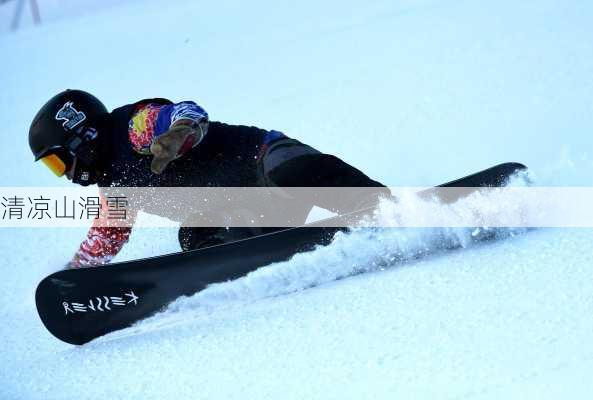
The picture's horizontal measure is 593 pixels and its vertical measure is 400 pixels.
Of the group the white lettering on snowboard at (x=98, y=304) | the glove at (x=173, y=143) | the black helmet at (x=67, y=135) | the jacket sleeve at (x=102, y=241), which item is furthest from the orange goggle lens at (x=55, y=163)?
the white lettering on snowboard at (x=98, y=304)

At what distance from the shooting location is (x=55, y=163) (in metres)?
2.79

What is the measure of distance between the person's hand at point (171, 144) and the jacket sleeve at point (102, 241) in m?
0.36

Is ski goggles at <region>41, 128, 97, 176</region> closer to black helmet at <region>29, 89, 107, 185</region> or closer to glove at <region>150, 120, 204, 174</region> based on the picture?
black helmet at <region>29, 89, 107, 185</region>

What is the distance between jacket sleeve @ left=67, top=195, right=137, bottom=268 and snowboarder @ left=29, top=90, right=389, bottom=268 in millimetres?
→ 21

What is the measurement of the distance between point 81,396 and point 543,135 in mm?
2123

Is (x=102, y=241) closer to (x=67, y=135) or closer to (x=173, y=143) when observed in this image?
(x=67, y=135)

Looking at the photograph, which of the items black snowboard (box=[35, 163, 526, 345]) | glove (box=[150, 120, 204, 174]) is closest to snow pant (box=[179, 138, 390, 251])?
black snowboard (box=[35, 163, 526, 345])

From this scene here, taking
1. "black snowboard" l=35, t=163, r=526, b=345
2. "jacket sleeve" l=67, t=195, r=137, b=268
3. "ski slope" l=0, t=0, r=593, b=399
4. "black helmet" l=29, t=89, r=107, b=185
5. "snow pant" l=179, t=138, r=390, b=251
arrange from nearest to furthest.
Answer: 1. "ski slope" l=0, t=0, r=593, b=399
2. "black snowboard" l=35, t=163, r=526, b=345
3. "snow pant" l=179, t=138, r=390, b=251
4. "black helmet" l=29, t=89, r=107, b=185
5. "jacket sleeve" l=67, t=195, r=137, b=268

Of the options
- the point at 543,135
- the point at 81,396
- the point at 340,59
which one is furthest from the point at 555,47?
the point at 81,396

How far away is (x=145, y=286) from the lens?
2570 mm

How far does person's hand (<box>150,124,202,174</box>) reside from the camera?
2.56 meters

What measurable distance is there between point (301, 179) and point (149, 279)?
551mm

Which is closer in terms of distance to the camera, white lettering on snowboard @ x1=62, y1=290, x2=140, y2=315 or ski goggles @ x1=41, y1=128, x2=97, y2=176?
white lettering on snowboard @ x1=62, y1=290, x2=140, y2=315

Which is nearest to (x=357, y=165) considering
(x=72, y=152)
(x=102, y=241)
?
(x=102, y=241)
